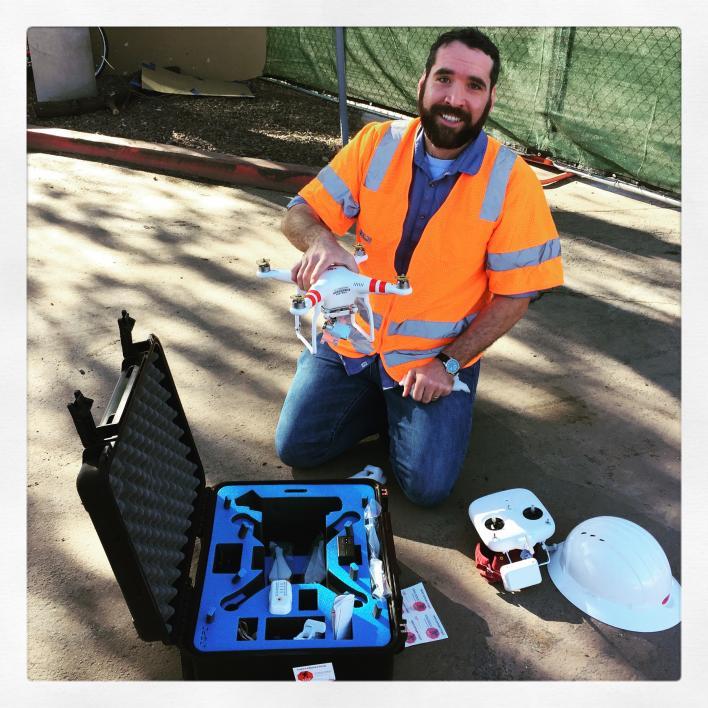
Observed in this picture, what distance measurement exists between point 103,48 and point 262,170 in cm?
324

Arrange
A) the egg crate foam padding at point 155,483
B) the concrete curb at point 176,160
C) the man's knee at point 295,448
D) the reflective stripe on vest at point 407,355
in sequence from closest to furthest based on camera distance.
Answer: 1. the egg crate foam padding at point 155,483
2. the reflective stripe on vest at point 407,355
3. the man's knee at point 295,448
4. the concrete curb at point 176,160

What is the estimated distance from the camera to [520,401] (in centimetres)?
354

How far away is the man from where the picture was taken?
8.86 ft

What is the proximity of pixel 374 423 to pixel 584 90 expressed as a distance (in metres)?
3.66

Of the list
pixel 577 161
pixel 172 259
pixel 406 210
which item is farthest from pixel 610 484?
pixel 577 161

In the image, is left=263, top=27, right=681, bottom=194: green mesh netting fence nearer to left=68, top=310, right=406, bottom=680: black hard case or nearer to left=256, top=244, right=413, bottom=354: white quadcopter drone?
left=256, top=244, right=413, bottom=354: white quadcopter drone

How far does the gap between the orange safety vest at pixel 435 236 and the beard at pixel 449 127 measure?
97 mm

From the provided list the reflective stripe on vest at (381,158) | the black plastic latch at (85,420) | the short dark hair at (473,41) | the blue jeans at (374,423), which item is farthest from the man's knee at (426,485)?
the short dark hair at (473,41)

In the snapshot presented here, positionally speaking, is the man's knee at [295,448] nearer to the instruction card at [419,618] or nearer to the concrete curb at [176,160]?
the instruction card at [419,618]

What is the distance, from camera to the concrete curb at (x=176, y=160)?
5609mm

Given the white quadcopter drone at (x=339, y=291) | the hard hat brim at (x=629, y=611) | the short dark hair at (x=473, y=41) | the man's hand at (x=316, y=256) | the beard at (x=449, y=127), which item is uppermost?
the short dark hair at (x=473, y=41)

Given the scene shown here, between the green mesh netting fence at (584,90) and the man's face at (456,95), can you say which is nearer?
the man's face at (456,95)

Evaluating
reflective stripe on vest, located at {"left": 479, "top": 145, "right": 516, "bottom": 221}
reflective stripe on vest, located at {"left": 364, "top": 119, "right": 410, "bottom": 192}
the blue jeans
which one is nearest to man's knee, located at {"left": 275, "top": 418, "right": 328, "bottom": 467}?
the blue jeans

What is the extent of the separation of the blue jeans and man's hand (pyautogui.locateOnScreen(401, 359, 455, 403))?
0.07 meters
